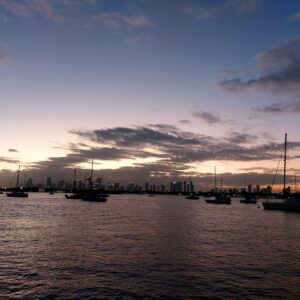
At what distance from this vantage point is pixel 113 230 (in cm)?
6147

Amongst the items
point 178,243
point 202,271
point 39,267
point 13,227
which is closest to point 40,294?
point 39,267

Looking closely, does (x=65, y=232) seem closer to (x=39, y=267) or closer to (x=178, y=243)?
(x=178, y=243)

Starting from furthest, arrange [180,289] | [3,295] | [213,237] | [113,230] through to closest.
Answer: [113,230] < [213,237] < [180,289] < [3,295]

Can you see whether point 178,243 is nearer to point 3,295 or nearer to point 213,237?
point 213,237

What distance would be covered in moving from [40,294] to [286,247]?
3482 cm

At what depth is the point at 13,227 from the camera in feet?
211

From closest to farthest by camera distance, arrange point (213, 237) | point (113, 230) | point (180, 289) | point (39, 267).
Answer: point (180, 289), point (39, 267), point (213, 237), point (113, 230)

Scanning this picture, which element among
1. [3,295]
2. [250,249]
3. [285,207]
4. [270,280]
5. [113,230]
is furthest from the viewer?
[285,207]

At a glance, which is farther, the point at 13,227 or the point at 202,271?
the point at 13,227

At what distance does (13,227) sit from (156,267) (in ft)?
130

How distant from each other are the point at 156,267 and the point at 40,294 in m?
12.0

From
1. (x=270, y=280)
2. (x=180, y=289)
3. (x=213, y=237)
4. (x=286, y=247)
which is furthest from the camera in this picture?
(x=213, y=237)

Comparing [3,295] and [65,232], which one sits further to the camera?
[65,232]

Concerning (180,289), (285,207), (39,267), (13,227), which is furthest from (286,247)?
(285,207)
